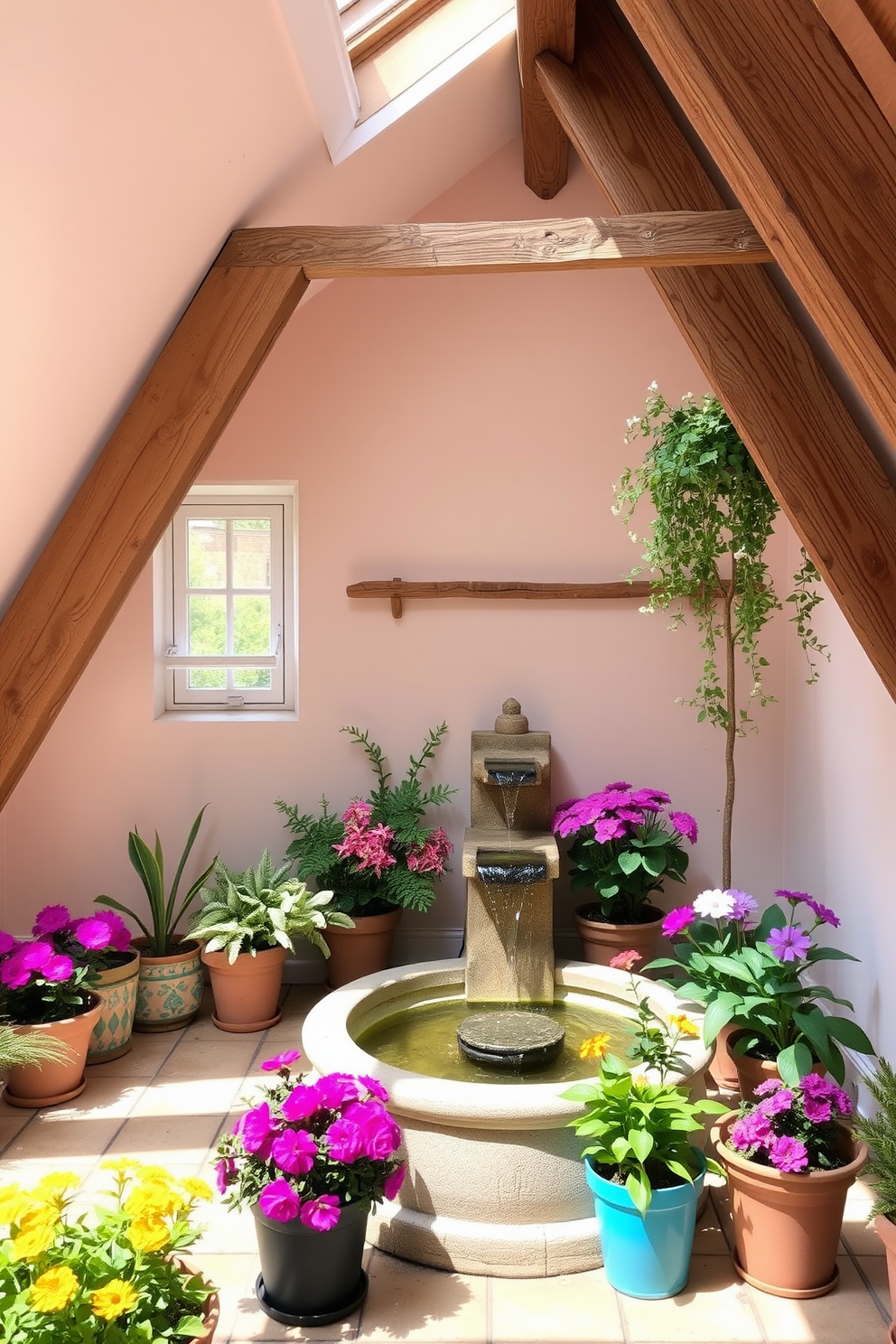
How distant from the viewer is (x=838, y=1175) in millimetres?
2461

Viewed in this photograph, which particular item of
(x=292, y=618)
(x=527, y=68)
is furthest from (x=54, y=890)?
(x=527, y=68)

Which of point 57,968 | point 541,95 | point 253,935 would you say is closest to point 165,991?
point 253,935

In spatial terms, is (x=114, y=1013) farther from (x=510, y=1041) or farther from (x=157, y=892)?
(x=510, y=1041)

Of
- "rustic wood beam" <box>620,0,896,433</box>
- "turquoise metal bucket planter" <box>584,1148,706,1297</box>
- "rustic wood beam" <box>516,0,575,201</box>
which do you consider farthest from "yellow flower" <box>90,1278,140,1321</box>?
"rustic wood beam" <box>516,0,575,201</box>

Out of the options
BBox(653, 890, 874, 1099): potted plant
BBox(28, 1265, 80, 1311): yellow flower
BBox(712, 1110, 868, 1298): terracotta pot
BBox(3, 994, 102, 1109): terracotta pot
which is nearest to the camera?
BBox(28, 1265, 80, 1311): yellow flower

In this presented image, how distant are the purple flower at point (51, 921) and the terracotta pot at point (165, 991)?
39 cm

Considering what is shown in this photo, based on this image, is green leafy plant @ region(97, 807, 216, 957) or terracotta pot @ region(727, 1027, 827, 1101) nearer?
terracotta pot @ region(727, 1027, 827, 1101)

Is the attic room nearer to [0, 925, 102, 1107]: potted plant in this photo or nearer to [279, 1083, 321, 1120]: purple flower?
[0, 925, 102, 1107]: potted plant

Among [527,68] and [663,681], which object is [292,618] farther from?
[527,68]

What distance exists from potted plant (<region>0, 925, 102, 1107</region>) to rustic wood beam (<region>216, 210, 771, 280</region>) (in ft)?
7.30

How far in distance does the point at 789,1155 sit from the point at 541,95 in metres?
3.35

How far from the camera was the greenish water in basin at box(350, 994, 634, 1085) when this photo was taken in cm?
311

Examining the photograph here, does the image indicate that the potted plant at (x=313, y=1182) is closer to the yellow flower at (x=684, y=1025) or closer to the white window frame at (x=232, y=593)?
the yellow flower at (x=684, y=1025)

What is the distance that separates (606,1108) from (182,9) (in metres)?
2.53
